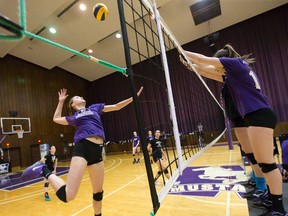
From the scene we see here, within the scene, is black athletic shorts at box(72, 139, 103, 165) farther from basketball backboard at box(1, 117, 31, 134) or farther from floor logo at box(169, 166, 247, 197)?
basketball backboard at box(1, 117, 31, 134)

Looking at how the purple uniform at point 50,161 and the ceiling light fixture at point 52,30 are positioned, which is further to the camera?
the ceiling light fixture at point 52,30

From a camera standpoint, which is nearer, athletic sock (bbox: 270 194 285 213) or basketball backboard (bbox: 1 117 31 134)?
athletic sock (bbox: 270 194 285 213)

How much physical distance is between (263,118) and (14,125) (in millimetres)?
13077

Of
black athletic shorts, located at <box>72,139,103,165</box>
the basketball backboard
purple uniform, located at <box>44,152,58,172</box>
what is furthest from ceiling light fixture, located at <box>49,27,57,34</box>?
black athletic shorts, located at <box>72,139,103,165</box>

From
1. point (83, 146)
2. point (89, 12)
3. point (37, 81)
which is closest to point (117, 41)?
point (89, 12)

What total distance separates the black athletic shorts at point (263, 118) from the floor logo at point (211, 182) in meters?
1.79

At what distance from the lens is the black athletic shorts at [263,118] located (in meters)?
1.90

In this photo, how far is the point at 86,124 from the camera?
2.53 m

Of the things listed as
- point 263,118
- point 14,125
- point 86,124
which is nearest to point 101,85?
point 14,125

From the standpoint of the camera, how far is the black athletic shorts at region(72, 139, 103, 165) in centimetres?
232

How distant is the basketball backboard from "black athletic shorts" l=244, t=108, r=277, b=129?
480 inches

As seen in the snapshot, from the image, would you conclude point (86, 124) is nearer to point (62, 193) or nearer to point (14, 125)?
point (62, 193)

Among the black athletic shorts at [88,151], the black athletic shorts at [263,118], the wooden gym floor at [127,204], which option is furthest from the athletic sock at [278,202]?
the black athletic shorts at [88,151]

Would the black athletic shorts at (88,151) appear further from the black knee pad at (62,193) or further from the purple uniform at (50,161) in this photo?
the purple uniform at (50,161)
